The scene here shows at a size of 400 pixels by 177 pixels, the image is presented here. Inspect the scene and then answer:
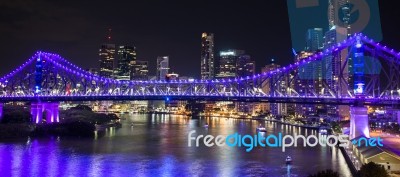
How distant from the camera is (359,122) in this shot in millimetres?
31016

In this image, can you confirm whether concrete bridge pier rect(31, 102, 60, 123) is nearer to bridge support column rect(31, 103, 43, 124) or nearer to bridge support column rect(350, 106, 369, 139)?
bridge support column rect(31, 103, 43, 124)

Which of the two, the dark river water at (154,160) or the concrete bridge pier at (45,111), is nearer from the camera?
the dark river water at (154,160)

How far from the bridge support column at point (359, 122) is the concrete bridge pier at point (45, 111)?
3157cm

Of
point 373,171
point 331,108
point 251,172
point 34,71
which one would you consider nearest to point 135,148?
point 251,172

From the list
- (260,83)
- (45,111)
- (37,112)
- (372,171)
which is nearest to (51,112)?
(45,111)

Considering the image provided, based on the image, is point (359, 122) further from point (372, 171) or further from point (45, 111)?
point (45, 111)

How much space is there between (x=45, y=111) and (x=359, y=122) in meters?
34.1

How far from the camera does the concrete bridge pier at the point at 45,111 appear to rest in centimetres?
4662

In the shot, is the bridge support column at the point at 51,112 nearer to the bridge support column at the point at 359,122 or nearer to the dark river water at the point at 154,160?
the dark river water at the point at 154,160

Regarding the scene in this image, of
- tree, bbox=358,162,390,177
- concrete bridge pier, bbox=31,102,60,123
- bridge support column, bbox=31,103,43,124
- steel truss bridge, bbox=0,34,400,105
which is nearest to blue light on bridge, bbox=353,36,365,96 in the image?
steel truss bridge, bbox=0,34,400,105

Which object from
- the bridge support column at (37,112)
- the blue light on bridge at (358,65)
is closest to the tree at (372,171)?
the blue light on bridge at (358,65)

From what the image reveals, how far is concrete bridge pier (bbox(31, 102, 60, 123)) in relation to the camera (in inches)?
1835

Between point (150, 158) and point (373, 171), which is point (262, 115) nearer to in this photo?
point (150, 158)

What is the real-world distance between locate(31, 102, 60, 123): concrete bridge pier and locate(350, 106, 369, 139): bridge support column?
3157 cm
